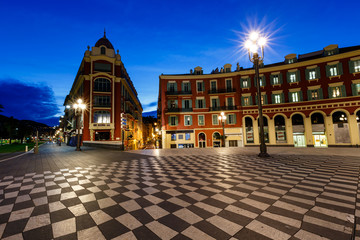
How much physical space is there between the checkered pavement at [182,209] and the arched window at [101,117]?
2412cm

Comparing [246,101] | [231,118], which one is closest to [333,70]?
[246,101]

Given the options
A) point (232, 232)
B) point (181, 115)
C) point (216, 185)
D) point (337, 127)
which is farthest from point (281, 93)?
point (232, 232)

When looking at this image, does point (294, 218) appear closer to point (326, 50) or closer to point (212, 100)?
point (212, 100)

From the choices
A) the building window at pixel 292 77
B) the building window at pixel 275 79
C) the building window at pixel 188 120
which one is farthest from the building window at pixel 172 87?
the building window at pixel 292 77

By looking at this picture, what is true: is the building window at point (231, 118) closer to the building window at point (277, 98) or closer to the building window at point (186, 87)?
the building window at point (277, 98)

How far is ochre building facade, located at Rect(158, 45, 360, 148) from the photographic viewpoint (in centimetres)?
2045

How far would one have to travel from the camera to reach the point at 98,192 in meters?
4.22

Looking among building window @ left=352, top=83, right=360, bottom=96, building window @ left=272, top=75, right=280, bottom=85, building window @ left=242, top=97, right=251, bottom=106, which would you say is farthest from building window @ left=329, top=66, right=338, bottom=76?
building window @ left=242, top=97, right=251, bottom=106

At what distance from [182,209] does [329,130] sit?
27355mm

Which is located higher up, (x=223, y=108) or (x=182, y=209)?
(x=223, y=108)

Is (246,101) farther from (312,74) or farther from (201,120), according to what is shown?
(312,74)

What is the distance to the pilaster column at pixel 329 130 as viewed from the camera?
20688mm

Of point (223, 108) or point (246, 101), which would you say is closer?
point (246, 101)

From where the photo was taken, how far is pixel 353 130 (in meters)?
19.7
